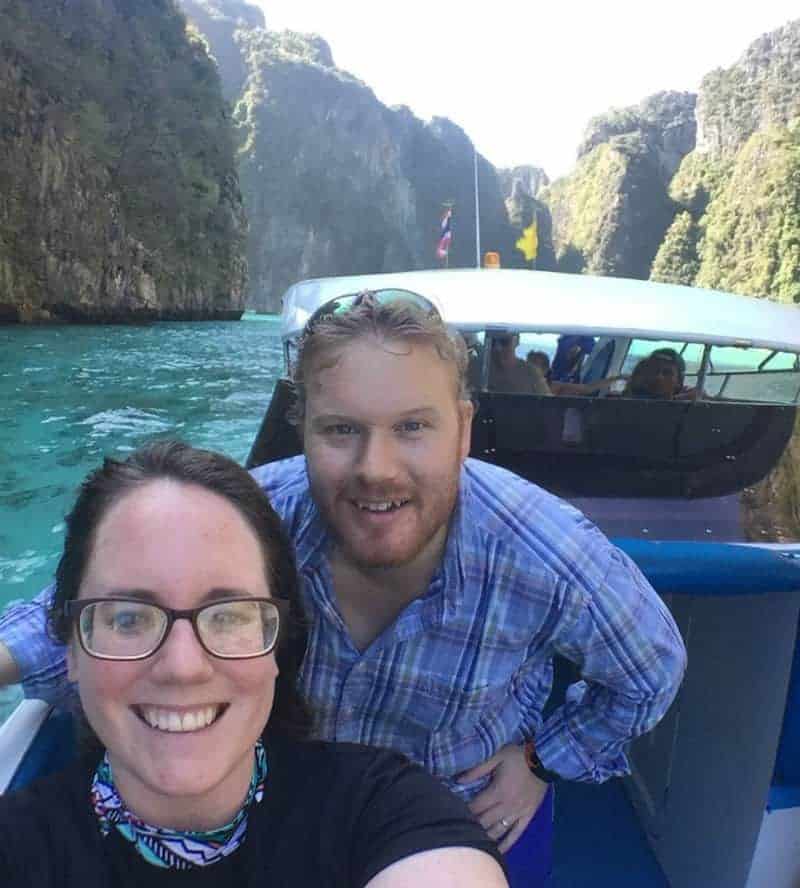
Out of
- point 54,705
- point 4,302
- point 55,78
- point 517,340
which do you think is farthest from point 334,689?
point 55,78

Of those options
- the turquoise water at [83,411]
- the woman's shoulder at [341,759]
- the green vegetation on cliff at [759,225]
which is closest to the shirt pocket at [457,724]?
the woman's shoulder at [341,759]

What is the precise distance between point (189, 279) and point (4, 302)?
1278cm

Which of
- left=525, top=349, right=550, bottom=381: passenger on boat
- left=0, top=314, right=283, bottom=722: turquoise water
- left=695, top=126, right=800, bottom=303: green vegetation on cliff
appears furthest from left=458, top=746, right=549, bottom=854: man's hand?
left=695, top=126, right=800, bottom=303: green vegetation on cliff

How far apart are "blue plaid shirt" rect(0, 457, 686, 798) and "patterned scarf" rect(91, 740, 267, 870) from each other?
27 cm

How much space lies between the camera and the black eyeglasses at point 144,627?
83 centimetres

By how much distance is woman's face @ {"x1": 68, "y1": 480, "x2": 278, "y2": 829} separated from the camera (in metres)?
0.82

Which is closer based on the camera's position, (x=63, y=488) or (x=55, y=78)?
(x=63, y=488)

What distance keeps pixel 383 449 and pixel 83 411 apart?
985cm

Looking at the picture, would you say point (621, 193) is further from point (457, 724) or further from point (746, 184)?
point (457, 724)

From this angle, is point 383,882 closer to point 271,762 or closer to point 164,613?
point 271,762

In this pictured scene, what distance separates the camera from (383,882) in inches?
30.7

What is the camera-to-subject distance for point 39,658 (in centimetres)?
109

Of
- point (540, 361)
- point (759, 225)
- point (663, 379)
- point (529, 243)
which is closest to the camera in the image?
point (663, 379)

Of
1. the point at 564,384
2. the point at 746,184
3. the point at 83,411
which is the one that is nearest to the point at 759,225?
the point at 746,184
